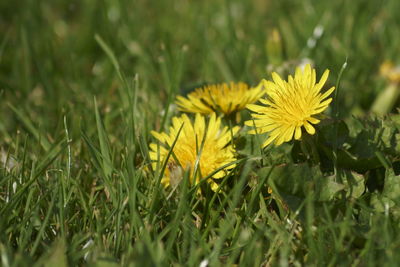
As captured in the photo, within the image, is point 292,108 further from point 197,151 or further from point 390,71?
point 390,71

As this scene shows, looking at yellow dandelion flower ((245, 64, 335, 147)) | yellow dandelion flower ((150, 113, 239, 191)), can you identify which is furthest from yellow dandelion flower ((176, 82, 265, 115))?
yellow dandelion flower ((245, 64, 335, 147))

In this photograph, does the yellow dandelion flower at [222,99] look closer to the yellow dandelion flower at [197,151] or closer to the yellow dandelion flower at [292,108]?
the yellow dandelion flower at [197,151]

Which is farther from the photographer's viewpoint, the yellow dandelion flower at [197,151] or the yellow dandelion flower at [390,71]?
the yellow dandelion flower at [390,71]

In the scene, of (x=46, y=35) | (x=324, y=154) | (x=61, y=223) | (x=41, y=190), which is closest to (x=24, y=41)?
(x=46, y=35)

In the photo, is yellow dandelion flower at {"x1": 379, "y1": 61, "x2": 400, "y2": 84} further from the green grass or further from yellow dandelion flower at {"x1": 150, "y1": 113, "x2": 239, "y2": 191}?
yellow dandelion flower at {"x1": 150, "y1": 113, "x2": 239, "y2": 191}

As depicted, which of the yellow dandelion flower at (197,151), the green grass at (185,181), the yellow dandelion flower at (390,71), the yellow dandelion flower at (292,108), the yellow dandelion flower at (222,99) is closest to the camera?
the green grass at (185,181)

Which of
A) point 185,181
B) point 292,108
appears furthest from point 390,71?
point 185,181

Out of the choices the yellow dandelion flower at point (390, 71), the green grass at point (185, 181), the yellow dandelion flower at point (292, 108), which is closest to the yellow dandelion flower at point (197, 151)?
the green grass at point (185, 181)
